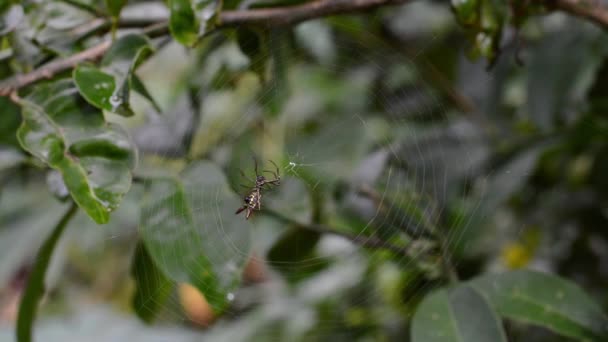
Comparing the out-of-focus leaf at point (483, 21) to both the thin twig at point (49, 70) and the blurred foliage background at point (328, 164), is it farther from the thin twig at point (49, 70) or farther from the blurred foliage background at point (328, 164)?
the thin twig at point (49, 70)

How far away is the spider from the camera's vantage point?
906mm

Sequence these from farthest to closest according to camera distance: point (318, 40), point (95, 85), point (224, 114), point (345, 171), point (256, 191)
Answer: point (224, 114) < point (318, 40) < point (345, 171) < point (256, 191) < point (95, 85)

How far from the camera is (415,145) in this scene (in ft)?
4.25

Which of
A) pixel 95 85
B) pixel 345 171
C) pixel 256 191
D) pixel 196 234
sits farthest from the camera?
pixel 345 171

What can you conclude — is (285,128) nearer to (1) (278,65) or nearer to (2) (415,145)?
(2) (415,145)

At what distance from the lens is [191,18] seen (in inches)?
29.1

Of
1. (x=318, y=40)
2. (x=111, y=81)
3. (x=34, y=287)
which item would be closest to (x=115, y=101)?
(x=111, y=81)

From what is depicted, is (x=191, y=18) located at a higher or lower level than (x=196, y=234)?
higher

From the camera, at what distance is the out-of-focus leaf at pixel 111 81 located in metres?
0.69

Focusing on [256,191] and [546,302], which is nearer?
[546,302]

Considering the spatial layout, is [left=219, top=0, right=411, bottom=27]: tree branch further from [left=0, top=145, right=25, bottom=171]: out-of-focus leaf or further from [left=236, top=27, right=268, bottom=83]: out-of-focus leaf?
[left=0, top=145, right=25, bottom=171]: out-of-focus leaf

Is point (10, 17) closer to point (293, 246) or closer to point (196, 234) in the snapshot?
point (196, 234)

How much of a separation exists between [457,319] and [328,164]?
0.47 metres

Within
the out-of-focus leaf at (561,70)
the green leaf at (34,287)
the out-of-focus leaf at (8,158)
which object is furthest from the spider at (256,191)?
the out-of-focus leaf at (561,70)
